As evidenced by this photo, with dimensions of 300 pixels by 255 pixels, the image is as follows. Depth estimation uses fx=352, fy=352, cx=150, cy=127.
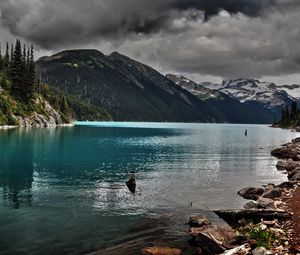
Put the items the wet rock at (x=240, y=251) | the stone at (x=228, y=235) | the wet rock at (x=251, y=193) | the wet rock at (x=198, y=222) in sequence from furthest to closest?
the wet rock at (x=251, y=193)
the wet rock at (x=198, y=222)
the stone at (x=228, y=235)
the wet rock at (x=240, y=251)

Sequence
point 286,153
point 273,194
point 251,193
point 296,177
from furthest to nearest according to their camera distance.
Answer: point 286,153 < point 296,177 < point 251,193 < point 273,194

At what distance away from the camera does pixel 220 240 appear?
2461 cm

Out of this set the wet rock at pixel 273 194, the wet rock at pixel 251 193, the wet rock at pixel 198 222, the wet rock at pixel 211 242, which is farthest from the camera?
the wet rock at pixel 251 193

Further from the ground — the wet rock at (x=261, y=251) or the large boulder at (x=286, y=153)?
the large boulder at (x=286, y=153)

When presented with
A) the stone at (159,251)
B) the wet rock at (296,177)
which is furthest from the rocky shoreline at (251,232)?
the wet rock at (296,177)

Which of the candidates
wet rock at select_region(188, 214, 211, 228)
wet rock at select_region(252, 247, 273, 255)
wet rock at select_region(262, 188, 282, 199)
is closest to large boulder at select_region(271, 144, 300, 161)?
wet rock at select_region(262, 188, 282, 199)

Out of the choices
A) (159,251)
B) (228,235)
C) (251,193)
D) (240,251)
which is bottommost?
(159,251)

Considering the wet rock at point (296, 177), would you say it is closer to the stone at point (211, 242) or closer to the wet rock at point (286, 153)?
the stone at point (211, 242)

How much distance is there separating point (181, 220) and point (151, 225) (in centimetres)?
344

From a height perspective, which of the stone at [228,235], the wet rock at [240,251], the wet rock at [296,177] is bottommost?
the stone at [228,235]

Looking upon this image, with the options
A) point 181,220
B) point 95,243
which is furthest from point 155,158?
point 95,243

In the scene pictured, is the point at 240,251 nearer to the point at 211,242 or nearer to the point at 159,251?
the point at 211,242

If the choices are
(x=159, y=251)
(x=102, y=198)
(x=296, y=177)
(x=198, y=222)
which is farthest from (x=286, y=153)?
(x=159, y=251)

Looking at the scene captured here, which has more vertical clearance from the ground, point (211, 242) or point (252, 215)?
point (252, 215)
